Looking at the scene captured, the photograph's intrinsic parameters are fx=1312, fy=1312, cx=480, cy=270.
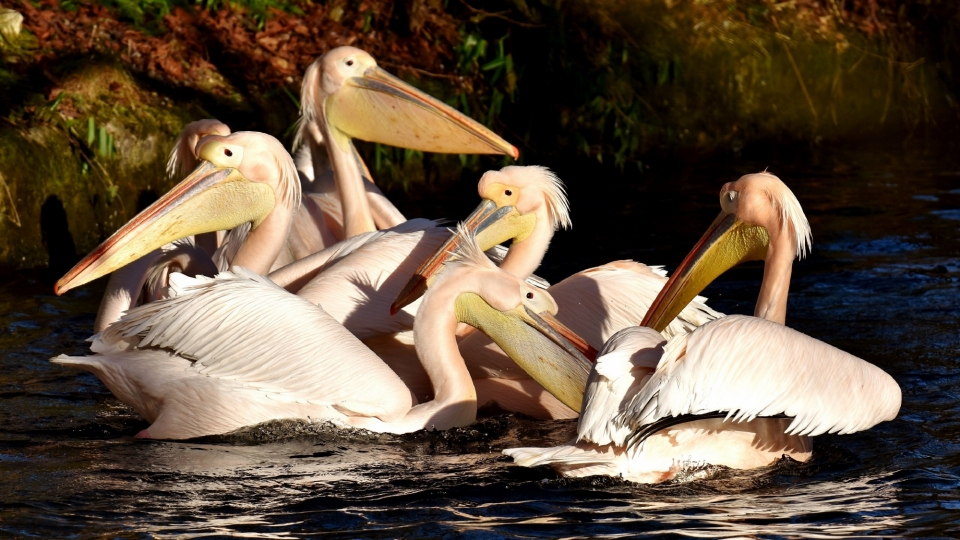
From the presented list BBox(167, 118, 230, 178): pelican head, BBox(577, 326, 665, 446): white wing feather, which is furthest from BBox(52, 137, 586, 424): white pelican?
BBox(577, 326, 665, 446): white wing feather

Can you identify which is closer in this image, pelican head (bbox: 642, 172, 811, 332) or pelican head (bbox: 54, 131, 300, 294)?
pelican head (bbox: 642, 172, 811, 332)

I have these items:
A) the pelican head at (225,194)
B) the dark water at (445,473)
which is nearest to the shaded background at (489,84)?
the dark water at (445,473)

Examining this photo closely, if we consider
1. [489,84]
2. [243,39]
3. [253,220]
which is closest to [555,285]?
[253,220]

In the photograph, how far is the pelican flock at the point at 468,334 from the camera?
356 cm

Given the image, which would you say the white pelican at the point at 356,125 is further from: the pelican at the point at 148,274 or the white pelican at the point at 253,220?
the white pelican at the point at 253,220

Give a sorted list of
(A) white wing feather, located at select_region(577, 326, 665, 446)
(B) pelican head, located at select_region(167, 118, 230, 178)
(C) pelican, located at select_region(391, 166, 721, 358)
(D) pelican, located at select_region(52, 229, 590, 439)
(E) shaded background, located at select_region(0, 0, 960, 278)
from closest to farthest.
A: (A) white wing feather, located at select_region(577, 326, 665, 446)
(D) pelican, located at select_region(52, 229, 590, 439)
(C) pelican, located at select_region(391, 166, 721, 358)
(B) pelican head, located at select_region(167, 118, 230, 178)
(E) shaded background, located at select_region(0, 0, 960, 278)

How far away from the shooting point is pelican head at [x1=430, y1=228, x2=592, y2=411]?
414 cm

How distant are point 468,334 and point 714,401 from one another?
4.89 feet

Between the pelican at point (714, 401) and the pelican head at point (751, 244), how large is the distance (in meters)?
0.46

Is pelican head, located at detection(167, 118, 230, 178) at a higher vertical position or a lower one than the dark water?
higher

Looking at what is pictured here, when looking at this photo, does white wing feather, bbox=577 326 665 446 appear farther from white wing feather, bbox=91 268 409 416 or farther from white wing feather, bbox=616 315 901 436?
white wing feather, bbox=91 268 409 416

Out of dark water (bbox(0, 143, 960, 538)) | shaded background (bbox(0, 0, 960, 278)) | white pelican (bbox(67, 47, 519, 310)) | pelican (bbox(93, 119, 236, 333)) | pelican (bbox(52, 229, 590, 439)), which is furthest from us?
shaded background (bbox(0, 0, 960, 278))

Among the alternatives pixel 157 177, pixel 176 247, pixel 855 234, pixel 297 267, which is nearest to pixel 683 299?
pixel 297 267

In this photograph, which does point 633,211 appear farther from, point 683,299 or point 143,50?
point 683,299
